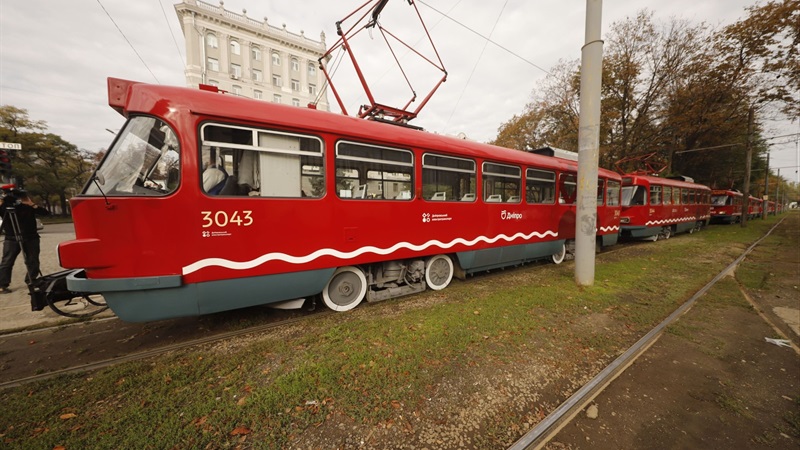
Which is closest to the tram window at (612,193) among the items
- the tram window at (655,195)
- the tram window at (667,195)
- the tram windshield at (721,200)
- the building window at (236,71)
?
the tram window at (655,195)

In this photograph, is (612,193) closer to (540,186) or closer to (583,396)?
(540,186)

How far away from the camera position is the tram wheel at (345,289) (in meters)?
4.34

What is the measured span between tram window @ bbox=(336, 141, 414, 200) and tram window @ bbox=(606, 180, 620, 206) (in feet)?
26.2

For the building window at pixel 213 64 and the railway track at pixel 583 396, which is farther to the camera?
the building window at pixel 213 64

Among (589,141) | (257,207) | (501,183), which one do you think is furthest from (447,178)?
(257,207)

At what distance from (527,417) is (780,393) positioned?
267 centimetres

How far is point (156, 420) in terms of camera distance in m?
2.21

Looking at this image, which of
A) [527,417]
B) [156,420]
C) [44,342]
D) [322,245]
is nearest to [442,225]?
[322,245]

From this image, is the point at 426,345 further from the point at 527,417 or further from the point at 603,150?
the point at 603,150

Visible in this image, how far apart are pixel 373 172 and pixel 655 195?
14704 mm

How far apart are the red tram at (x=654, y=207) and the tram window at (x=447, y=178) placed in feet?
34.2

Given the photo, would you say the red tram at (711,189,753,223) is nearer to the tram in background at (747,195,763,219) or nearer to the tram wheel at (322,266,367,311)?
the tram in background at (747,195,763,219)

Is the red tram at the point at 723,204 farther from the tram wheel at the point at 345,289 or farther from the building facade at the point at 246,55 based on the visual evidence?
the building facade at the point at 246,55

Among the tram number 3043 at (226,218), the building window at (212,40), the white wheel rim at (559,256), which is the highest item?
the building window at (212,40)
